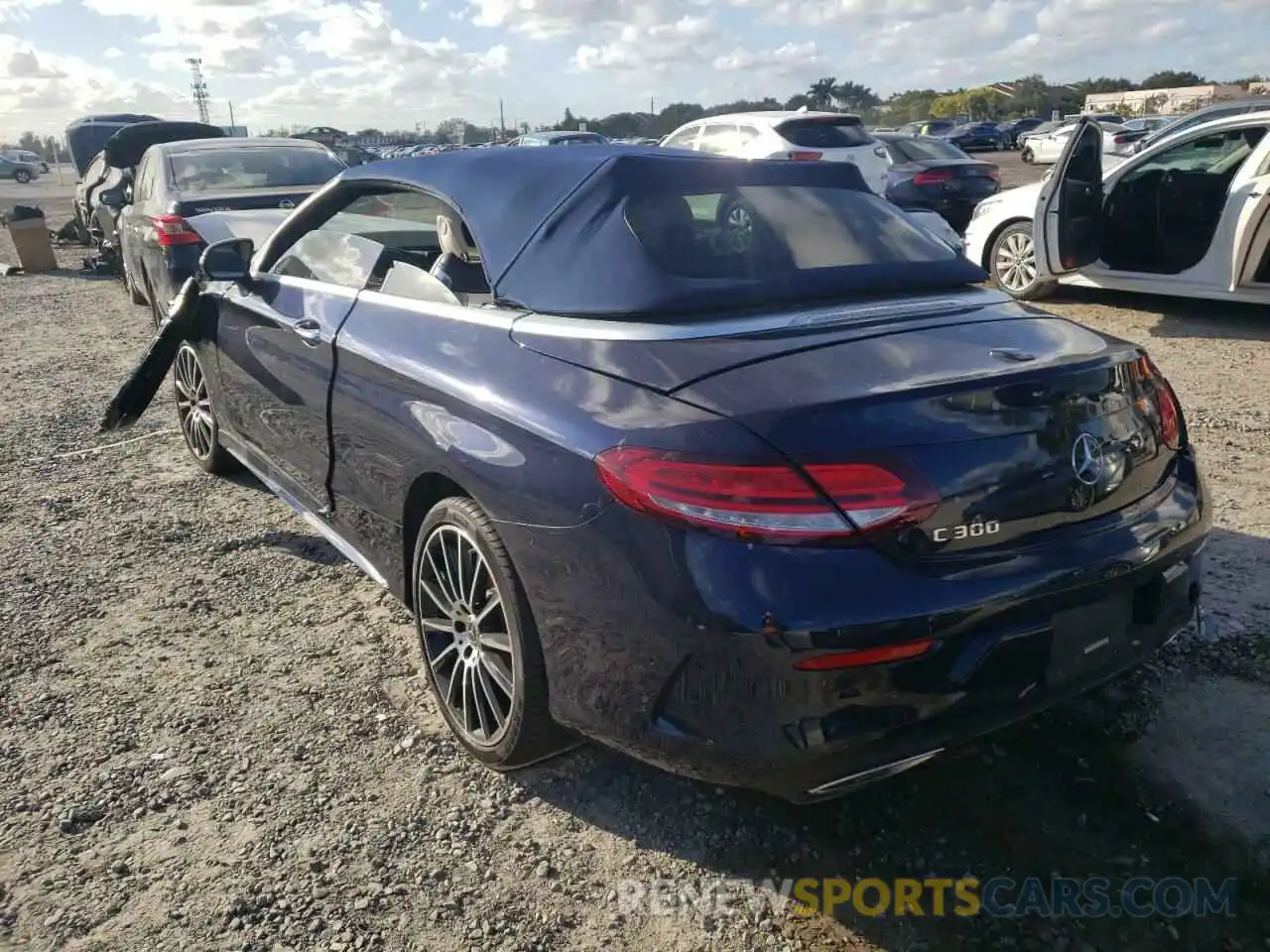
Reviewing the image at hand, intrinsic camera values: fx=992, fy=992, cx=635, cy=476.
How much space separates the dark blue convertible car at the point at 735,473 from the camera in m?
1.94

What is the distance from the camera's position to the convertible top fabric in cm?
253

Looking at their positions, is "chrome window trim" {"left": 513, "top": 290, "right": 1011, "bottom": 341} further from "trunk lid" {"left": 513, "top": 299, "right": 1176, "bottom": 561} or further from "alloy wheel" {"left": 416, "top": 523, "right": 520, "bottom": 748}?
"alloy wheel" {"left": 416, "top": 523, "right": 520, "bottom": 748}

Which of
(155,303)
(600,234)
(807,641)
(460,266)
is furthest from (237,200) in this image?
(807,641)

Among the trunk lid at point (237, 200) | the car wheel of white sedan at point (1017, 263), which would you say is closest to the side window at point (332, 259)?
the trunk lid at point (237, 200)

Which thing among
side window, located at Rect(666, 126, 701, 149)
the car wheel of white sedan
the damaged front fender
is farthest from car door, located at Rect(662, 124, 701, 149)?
the damaged front fender

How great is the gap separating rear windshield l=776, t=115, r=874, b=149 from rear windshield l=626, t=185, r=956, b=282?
1009cm

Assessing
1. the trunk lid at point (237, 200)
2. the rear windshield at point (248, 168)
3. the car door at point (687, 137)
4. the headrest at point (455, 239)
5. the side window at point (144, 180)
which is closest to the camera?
the headrest at point (455, 239)

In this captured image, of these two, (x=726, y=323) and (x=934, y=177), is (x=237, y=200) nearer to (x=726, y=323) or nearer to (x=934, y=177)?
(x=726, y=323)

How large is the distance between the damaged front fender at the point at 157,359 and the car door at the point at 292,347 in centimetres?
32

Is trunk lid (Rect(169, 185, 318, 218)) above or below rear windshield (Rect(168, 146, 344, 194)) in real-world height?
below

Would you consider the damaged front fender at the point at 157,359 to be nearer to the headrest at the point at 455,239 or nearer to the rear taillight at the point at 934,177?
the headrest at the point at 455,239

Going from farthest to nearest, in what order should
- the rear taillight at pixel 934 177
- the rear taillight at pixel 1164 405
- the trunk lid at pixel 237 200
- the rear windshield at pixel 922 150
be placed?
the rear windshield at pixel 922 150 < the rear taillight at pixel 934 177 < the trunk lid at pixel 237 200 < the rear taillight at pixel 1164 405

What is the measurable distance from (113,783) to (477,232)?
1821mm

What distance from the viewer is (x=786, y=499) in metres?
1.93
